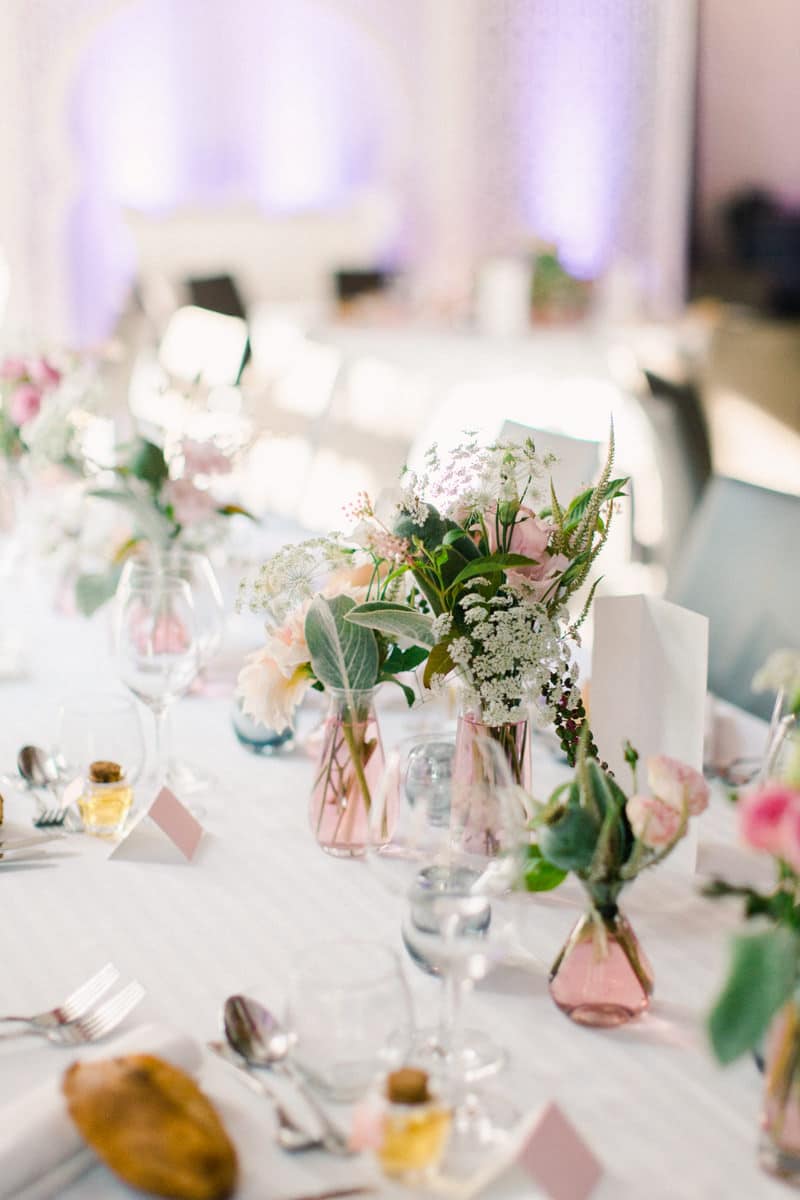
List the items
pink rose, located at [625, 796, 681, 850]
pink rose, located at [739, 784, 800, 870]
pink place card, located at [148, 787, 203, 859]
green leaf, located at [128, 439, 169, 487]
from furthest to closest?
green leaf, located at [128, 439, 169, 487], pink place card, located at [148, 787, 203, 859], pink rose, located at [625, 796, 681, 850], pink rose, located at [739, 784, 800, 870]

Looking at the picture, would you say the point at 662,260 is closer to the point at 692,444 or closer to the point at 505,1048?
the point at 692,444

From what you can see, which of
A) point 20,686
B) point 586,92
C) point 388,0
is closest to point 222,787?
point 20,686

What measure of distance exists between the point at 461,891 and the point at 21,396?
1.34 metres

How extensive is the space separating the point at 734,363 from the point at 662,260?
16.3 feet

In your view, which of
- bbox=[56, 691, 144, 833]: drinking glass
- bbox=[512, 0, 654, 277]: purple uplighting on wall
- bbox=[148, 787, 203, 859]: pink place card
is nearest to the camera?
bbox=[148, 787, 203, 859]: pink place card

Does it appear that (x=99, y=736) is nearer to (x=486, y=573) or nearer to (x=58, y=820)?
(x=58, y=820)

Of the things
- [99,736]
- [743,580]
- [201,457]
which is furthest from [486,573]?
[743,580]

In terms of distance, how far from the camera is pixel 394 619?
1107 mm

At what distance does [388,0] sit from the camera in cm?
692

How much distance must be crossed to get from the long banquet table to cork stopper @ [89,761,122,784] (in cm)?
6

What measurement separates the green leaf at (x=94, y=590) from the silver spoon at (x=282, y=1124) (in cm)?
93

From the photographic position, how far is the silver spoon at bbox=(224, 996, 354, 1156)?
0.86 meters

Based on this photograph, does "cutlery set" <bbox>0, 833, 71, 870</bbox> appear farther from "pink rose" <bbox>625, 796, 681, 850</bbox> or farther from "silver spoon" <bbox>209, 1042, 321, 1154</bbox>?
"pink rose" <bbox>625, 796, 681, 850</bbox>

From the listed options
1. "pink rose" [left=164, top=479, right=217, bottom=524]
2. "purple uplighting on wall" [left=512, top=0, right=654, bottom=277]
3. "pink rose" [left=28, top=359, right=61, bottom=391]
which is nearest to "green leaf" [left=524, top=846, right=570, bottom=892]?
"pink rose" [left=164, top=479, right=217, bottom=524]
